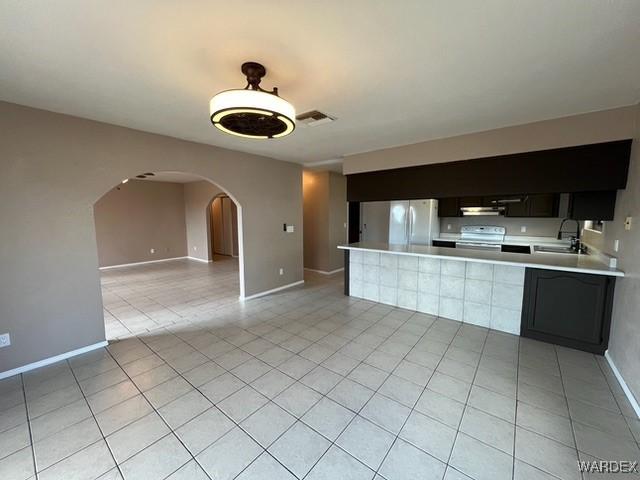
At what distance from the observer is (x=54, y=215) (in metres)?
2.52

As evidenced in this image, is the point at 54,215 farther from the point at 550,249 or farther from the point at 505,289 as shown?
the point at 550,249

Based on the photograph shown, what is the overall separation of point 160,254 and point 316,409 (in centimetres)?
754

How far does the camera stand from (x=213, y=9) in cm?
128

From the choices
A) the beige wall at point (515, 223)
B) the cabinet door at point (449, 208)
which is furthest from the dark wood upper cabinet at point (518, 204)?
the beige wall at point (515, 223)

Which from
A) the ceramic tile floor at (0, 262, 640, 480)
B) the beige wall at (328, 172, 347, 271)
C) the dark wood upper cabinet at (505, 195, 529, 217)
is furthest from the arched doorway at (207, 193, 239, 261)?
the dark wood upper cabinet at (505, 195, 529, 217)

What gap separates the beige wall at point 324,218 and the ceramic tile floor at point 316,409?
311 cm

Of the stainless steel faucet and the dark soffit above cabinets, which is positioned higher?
the dark soffit above cabinets

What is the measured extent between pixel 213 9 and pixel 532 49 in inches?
72.3

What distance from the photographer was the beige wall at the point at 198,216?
24.7ft

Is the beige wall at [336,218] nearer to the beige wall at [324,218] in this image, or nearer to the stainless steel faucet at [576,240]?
the beige wall at [324,218]

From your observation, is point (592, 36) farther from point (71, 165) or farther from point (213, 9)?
point (71, 165)

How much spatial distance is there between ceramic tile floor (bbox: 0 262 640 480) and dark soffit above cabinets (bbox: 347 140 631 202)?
1.75 metres

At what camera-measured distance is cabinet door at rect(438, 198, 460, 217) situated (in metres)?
5.23

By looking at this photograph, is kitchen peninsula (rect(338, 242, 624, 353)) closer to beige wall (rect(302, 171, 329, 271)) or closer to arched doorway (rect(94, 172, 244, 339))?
beige wall (rect(302, 171, 329, 271))
